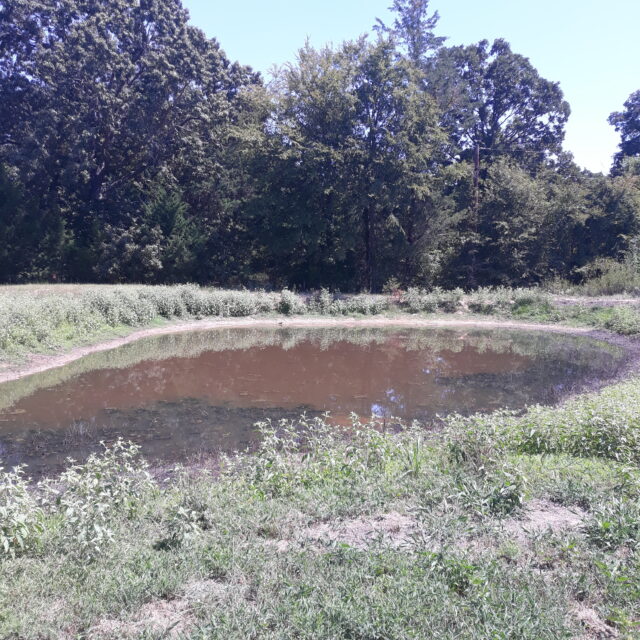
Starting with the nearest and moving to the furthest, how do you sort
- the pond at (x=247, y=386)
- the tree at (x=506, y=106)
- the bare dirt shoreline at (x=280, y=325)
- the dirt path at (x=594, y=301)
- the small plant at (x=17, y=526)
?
the small plant at (x=17, y=526)
the pond at (x=247, y=386)
the bare dirt shoreline at (x=280, y=325)
the dirt path at (x=594, y=301)
the tree at (x=506, y=106)

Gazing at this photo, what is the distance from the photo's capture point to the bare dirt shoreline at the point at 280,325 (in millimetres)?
13992

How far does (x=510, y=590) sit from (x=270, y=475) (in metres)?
Answer: 2.62

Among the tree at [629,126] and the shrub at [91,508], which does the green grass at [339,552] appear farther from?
the tree at [629,126]

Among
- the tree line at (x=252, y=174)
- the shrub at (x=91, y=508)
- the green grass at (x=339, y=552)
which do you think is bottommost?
the green grass at (x=339, y=552)

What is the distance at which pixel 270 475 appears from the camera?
18.1ft

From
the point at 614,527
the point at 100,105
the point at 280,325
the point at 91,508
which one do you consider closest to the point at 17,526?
the point at 91,508

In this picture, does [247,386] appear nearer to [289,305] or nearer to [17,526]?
[17,526]

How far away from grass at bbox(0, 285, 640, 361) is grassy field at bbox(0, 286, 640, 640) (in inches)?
385

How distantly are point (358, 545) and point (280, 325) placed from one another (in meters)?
20.1

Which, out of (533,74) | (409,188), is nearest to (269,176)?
(409,188)

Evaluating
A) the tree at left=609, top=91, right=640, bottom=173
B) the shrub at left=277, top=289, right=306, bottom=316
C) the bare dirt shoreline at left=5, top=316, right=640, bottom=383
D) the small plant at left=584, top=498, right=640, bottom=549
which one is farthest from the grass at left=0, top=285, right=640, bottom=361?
the tree at left=609, top=91, right=640, bottom=173

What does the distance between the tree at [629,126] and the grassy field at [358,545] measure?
44151 mm

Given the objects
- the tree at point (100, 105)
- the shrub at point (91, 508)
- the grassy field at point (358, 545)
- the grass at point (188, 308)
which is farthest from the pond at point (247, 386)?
the tree at point (100, 105)

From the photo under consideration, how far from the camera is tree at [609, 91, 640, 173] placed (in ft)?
141
